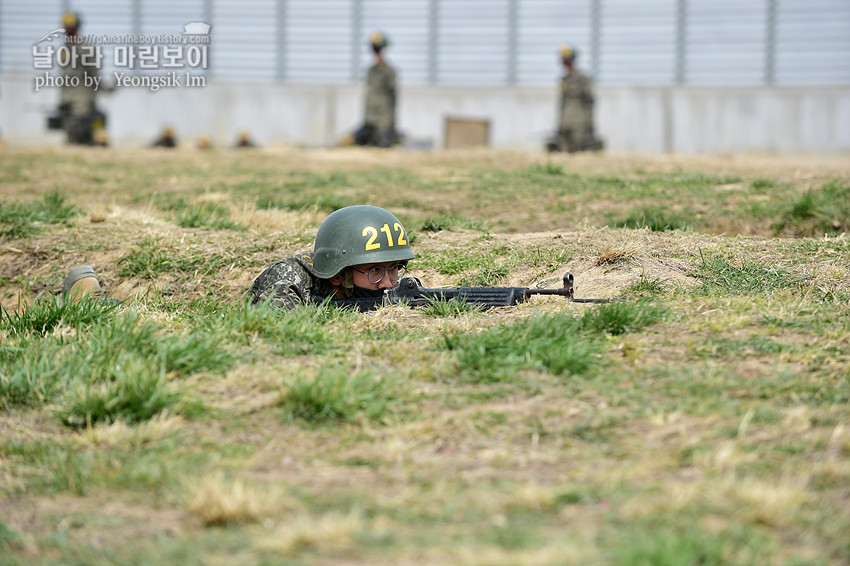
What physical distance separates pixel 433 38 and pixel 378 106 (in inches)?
301

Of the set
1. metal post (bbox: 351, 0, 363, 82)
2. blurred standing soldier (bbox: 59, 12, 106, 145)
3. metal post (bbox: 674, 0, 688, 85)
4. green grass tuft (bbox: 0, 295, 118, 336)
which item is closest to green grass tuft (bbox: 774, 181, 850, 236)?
green grass tuft (bbox: 0, 295, 118, 336)

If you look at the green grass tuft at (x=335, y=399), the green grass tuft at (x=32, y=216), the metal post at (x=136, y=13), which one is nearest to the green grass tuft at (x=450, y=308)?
the green grass tuft at (x=335, y=399)

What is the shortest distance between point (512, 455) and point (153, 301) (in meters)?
3.68

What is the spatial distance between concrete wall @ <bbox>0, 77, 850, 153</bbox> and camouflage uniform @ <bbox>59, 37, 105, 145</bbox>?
6.39m

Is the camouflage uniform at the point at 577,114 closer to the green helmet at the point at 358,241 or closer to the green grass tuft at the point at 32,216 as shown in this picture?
the green grass tuft at the point at 32,216

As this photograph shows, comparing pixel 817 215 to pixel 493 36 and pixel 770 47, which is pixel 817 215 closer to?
pixel 770 47

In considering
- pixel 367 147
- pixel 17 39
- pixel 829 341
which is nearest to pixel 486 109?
pixel 367 147

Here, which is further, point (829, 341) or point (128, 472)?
point (829, 341)

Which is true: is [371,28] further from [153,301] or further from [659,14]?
[153,301]

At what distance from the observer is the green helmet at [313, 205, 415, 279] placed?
597 cm

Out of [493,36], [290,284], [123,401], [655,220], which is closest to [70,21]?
[493,36]

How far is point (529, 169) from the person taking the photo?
11.8 metres

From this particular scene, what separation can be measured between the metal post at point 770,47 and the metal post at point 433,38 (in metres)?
8.96

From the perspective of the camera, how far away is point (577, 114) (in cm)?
2012
